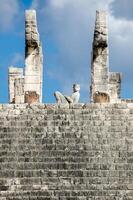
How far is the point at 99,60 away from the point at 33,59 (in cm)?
206

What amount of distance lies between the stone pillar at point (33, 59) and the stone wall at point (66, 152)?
1.79m

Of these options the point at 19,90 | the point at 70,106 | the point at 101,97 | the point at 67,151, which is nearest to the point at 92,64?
the point at 101,97

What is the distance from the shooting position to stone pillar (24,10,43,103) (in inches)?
965

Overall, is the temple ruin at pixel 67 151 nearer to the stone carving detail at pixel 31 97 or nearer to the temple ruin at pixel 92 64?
the temple ruin at pixel 92 64

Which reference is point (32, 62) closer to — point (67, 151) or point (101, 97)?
point (101, 97)

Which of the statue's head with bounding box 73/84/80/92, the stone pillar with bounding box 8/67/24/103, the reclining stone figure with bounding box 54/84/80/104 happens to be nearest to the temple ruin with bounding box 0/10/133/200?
the reclining stone figure with bounding box 54/84/80/104

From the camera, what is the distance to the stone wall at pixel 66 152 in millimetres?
21016

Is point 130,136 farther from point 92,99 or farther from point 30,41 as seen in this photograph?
point 30,41

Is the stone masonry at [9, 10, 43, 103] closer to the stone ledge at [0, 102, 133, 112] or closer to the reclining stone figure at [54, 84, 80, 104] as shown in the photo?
the reclining stone figure at [54, 84, 80, 104]

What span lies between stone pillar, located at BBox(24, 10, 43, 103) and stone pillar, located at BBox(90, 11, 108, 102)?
65.2 inches

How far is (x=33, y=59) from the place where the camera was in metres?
24.7

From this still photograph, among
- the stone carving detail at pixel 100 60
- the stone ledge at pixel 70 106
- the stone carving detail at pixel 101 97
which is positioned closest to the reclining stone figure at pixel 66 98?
the stone carving detail at pixel 100 60

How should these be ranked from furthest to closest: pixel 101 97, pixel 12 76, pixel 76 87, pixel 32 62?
1. pixel 12 76
2. pixel 76 87
3. pixel 32 62
4. pixel 101 97

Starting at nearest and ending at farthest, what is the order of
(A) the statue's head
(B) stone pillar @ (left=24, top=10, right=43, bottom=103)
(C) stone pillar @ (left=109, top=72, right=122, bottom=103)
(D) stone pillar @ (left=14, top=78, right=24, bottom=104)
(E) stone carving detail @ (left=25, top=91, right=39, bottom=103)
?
1. (E) stone carving detail @ (left=25, top=91, right=39, bottom=103)
2. (B) stone pillar @ (left=24, top=10, right=43, bottom=103)
3. (C) stone pillar @ (left=109, top=72, right=122, bottom=103)
4. (A) the statue's head
5. (D) stone pillar @ (left=14, top=78, right=24, bottom=104)
